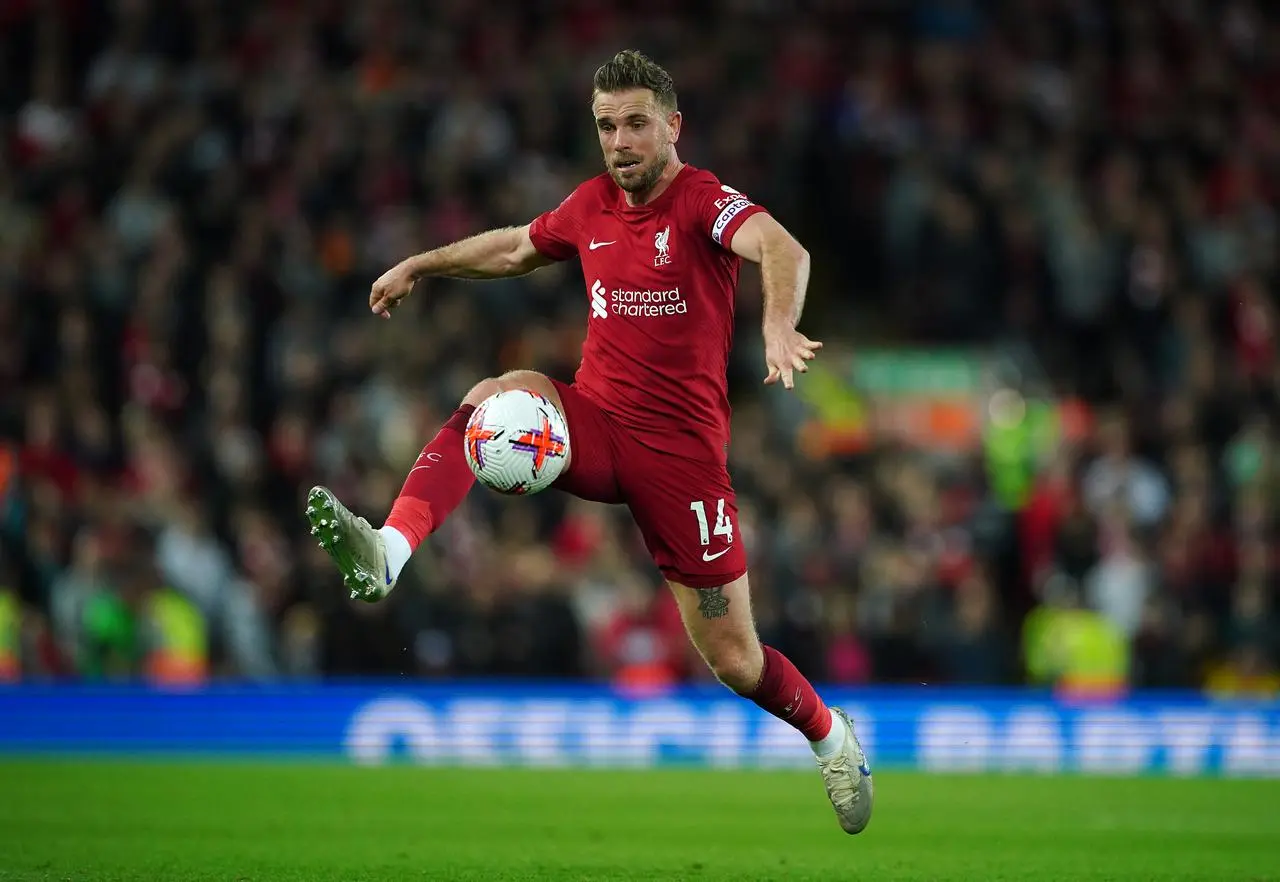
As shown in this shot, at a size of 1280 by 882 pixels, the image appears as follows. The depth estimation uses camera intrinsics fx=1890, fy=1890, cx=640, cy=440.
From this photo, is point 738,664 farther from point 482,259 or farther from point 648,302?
point 482,259

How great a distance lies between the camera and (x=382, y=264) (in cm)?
1759

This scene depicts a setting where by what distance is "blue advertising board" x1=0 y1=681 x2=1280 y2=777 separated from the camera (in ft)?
48.6

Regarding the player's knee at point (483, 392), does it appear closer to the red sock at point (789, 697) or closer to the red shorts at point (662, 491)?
the red shorts at point (662, 491)

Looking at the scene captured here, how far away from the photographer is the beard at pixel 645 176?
757cm

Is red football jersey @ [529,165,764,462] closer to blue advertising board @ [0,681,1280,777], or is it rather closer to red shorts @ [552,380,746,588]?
red shorts @ [552,380,746,588]

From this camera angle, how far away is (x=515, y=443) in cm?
727

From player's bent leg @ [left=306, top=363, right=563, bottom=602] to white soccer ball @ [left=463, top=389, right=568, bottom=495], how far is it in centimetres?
12

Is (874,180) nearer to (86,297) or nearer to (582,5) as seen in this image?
(582,5)

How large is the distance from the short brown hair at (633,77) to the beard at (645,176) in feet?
0.63

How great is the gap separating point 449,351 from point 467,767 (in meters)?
4.10

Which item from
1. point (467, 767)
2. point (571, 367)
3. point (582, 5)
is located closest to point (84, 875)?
point (467, 767)

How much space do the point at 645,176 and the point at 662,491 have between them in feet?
4.20

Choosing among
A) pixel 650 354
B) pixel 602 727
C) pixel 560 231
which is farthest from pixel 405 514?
pixel 602 727

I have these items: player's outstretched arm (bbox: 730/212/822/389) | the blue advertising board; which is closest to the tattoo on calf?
player's outstretched arm (bbox: 730/212/822/389)
